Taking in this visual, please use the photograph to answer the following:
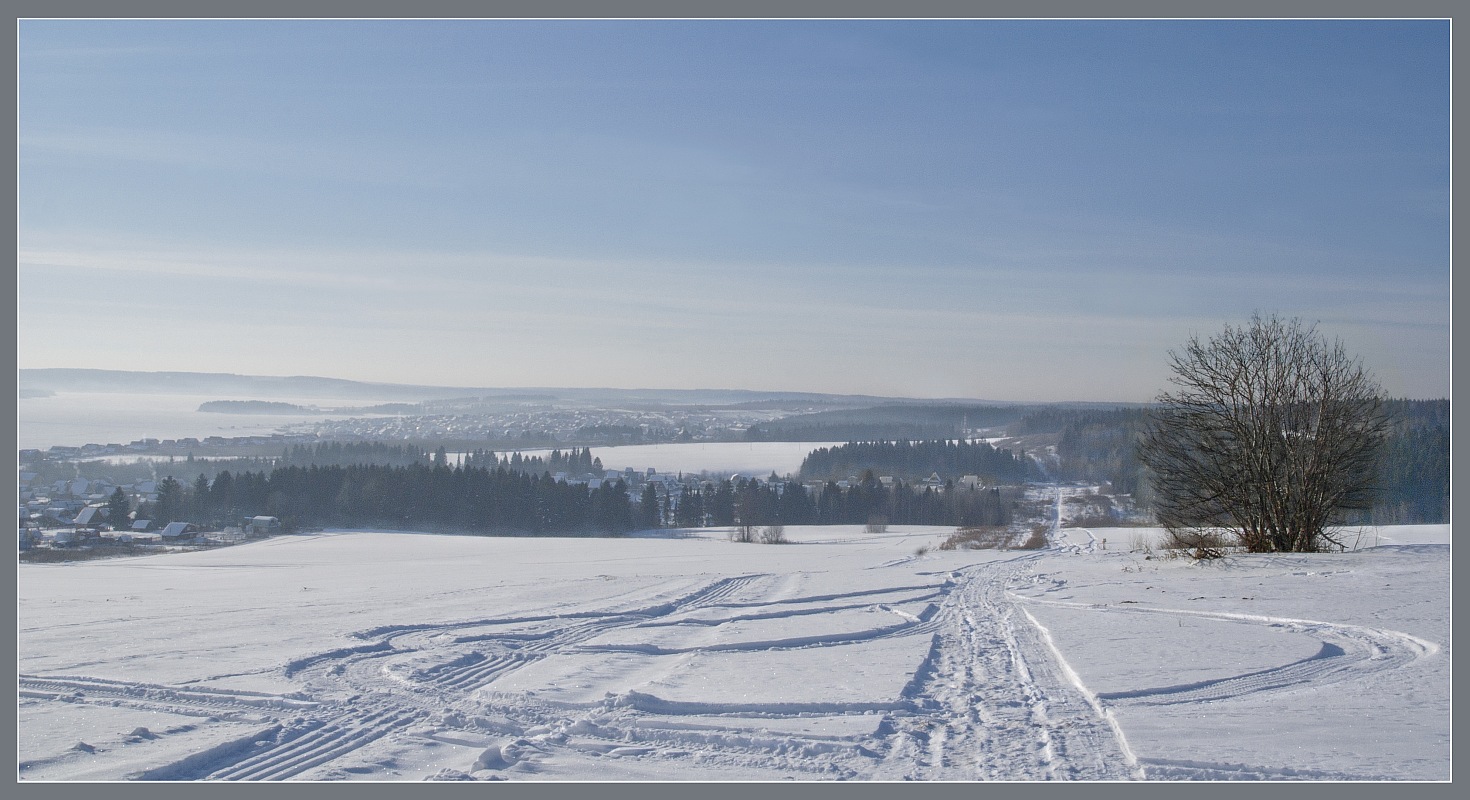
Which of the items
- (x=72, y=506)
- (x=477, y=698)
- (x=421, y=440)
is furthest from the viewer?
(x=421, y=440)

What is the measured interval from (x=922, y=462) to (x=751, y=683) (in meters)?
90.8

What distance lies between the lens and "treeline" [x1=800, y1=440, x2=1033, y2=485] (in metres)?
91.5

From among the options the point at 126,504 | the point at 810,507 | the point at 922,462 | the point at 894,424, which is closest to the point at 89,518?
the point at 126,504

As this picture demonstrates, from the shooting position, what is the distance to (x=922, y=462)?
95688 mm

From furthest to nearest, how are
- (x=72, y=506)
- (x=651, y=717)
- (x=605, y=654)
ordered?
(x=72, y=506) → (x=605, y=654) → (x=651, y=717)

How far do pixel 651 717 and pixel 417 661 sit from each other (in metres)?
3.02

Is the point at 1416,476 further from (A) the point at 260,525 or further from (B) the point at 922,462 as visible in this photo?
(A) the point at 260,525

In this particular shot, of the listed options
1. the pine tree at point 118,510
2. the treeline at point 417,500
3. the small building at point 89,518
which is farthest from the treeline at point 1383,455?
the pine tree at point 118,510

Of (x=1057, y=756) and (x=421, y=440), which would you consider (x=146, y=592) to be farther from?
(x=421, y=440)

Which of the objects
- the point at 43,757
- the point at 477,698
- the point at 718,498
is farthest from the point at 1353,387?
the point at 718,498

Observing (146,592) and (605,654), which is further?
(146,592)

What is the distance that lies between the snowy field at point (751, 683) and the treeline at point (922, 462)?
76772 mm

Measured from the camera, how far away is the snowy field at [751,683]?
5.60 m

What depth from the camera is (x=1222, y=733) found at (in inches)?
235
